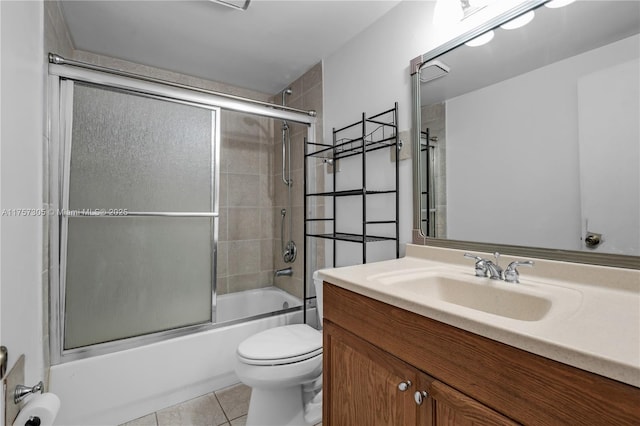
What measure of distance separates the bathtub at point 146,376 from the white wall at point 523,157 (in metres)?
1.52

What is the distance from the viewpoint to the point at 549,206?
99 cm

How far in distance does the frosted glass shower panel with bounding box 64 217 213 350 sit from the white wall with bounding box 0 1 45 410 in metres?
0.21

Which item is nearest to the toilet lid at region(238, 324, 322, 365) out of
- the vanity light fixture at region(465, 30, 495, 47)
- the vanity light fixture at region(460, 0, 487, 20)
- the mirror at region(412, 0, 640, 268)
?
the mirror at region(412, 0, 640, 268)

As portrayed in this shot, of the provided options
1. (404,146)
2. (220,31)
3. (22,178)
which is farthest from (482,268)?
(220,31)

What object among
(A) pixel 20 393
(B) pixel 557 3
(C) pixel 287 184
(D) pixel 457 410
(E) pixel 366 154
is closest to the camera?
(D) pixel 457 410

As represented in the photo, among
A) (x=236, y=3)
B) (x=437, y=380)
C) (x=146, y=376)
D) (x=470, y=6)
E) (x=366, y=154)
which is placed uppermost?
(x=236, y=3)

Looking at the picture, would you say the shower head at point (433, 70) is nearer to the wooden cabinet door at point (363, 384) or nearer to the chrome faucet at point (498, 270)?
the chrome faucet at point (498, 270)

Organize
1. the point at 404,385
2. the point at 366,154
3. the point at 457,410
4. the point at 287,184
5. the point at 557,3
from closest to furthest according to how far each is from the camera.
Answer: the point at 457,410 → the point at 404,385 → the point at 557,3 → the point at 366,154 → the point at 287,184

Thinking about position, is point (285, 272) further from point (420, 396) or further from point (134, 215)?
point (420, 396)

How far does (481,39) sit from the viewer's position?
119 cm

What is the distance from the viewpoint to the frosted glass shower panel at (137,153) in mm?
1485

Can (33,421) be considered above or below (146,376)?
above

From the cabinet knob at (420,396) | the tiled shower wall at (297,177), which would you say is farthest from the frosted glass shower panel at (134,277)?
the cabinet knob at (420,396)

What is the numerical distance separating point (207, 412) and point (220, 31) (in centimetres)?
225
